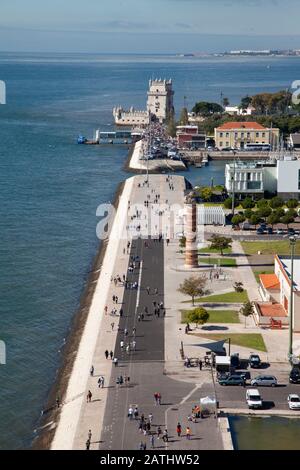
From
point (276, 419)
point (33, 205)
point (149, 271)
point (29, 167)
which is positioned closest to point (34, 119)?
point (29, 167)

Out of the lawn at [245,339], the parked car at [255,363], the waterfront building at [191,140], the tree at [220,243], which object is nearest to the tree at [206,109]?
the waterfront building at [191,140]

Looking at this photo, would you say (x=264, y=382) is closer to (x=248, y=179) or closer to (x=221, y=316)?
(x=221, y=316)

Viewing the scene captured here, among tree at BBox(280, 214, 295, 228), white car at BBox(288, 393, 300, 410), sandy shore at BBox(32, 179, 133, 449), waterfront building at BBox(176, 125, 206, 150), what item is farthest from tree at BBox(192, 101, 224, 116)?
white car at BBox(288, 393, 300, 410)

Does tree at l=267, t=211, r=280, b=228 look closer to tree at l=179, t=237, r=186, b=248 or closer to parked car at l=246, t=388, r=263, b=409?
tree at l=179, t=237, r=186, b=248

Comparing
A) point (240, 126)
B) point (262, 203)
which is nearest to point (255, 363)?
point (262, 203)

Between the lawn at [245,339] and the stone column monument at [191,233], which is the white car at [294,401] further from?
the stone column monument at [191,233]
